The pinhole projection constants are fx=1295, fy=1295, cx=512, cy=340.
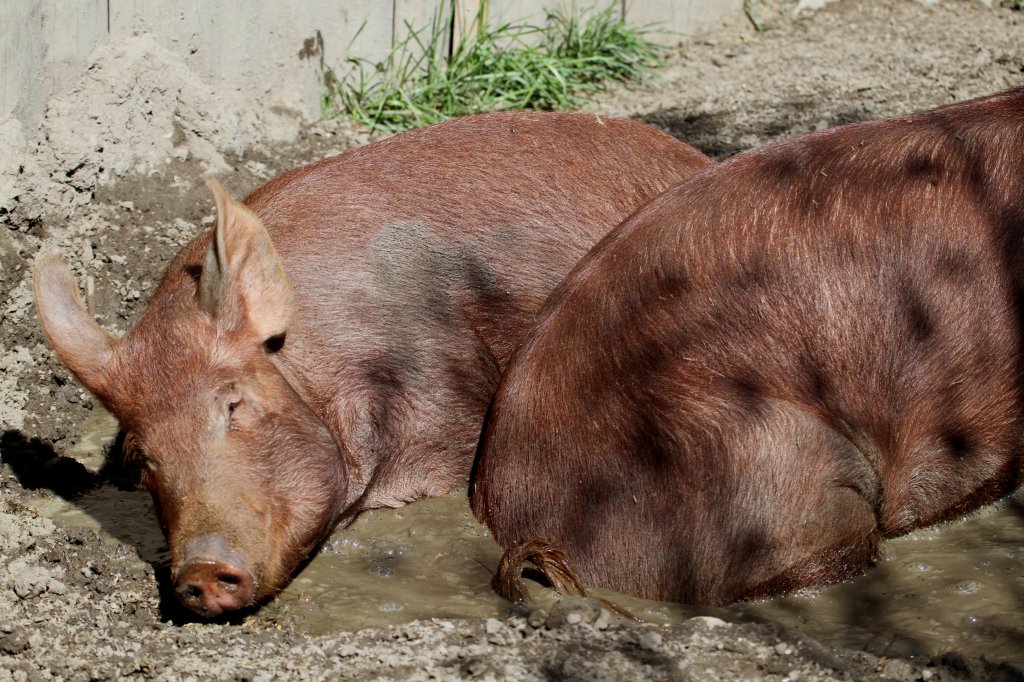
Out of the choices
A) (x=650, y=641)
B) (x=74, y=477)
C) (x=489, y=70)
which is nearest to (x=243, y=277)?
(x=74, y=477)

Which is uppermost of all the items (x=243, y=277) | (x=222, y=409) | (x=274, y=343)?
(x=243, y=277)

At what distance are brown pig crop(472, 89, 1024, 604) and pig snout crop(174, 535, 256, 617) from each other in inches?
33.3

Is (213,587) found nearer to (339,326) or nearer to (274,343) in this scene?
(274,343)

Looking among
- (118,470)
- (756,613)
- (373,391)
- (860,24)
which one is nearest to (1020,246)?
(756,613)

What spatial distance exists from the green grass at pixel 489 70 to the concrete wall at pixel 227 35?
0.11m

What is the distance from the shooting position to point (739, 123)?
7.80m

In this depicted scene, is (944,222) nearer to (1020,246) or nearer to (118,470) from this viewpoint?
(1020,246)

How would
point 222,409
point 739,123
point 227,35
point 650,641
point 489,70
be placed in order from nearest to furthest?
point 650,641 < point 222,409 < point 227,35 < point 739,123 < point 489,70

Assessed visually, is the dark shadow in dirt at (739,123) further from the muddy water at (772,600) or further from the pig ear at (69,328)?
the pig ear at (69,328)

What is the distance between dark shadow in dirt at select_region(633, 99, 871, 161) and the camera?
7488 mm

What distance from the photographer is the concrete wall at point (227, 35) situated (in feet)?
19.6

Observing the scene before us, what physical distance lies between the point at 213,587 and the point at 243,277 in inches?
43.2

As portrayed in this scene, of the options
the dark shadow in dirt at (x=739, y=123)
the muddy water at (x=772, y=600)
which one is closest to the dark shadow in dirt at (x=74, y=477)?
the muddy water at (x=772, y=600)

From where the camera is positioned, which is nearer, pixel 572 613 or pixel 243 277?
pixel 572 613
